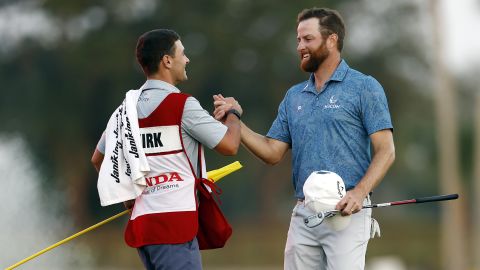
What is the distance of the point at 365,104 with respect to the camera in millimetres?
7371

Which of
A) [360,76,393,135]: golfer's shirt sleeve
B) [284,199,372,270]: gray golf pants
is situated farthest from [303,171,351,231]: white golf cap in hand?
[360,76,393,135]: golfer's shirt sleeve

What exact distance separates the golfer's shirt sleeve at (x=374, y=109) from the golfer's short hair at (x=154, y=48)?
1.23 meters

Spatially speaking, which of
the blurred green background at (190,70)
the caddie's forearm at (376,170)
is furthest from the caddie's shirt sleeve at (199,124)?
the blurred green background at (190,70)

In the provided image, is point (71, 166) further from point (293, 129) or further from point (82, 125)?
point (293, 129)

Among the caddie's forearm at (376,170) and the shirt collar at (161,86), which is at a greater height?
the shirt collar at (161,86)

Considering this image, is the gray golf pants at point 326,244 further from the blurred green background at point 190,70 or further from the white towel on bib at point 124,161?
the blurred green background at point 190,70

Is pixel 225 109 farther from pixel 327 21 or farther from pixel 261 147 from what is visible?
pixel 327 21

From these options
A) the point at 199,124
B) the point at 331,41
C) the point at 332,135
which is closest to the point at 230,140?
the point at 199,124

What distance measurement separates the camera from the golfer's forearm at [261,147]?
7.79m

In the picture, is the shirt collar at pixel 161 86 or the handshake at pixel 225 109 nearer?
the shirt collar at pixel 161 86

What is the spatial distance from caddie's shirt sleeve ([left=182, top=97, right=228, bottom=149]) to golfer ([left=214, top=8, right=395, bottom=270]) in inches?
14.9

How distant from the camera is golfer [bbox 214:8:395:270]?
7336mm

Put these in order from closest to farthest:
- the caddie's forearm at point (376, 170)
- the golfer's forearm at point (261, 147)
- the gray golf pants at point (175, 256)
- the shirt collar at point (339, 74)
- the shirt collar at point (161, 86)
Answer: the gray golf pants at point (175, 256)
the shirt collar at point (161, 86)
the caddie's forearm at point (376, 170)
the shirt collar at point (339, 74)
the golfer's forearm at point (261, 147)

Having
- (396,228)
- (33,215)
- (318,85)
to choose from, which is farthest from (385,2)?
(318,85)
